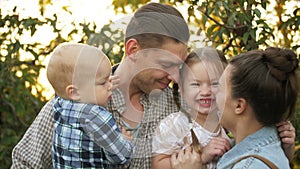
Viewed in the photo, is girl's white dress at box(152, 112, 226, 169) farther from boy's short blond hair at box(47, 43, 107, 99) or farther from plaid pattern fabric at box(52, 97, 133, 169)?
boy's short blond hair at box(47, 43, 107, 99)

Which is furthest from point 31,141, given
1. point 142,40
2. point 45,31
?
point 45,31

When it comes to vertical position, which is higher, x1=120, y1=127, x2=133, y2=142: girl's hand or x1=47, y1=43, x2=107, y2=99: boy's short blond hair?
x1=47, y1=43, x2=107, y2=99: boy's short blond hair

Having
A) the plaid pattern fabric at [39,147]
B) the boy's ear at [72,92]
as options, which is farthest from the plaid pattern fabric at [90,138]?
the plaid pattern fabric at [39,147]

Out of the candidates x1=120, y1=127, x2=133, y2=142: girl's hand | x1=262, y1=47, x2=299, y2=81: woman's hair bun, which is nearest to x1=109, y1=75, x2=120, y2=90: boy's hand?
x1=120, y1=127, x2=133, y2=142: girl's hand

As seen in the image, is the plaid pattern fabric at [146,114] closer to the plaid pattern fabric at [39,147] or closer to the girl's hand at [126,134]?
the girl's hand at [126,134]

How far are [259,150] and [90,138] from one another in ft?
2.21

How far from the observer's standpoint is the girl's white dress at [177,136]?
11.1 ft

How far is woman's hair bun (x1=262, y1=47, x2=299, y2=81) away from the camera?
297cm

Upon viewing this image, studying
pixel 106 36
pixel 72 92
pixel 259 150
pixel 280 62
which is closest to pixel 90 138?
pixel 72 92

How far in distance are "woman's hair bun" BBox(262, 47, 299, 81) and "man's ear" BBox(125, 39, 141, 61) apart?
722 mm

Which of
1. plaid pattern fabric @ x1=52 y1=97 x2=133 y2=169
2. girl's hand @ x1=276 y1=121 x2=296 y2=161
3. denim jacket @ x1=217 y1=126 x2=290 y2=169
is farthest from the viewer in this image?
plaid pattern fabric @ x1=52 y1=97 x2=133 y2=169

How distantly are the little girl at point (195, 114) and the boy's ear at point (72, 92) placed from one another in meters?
0.41

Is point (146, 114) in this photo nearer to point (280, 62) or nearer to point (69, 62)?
point (69, 62)

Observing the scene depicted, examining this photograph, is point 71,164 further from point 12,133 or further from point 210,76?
point 12,133
